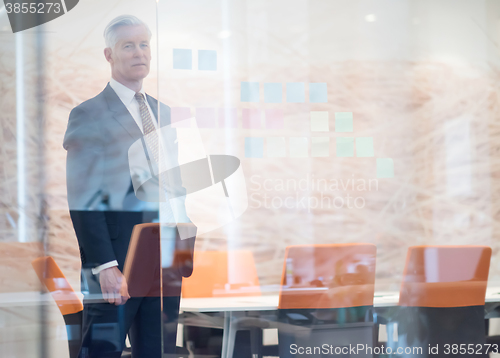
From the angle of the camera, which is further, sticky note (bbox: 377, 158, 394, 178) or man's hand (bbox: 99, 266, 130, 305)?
sticky note (bbox: 377, 158, 394, 178)

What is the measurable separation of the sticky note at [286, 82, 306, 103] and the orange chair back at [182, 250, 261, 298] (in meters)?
0.85

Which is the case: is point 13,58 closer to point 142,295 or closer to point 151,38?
point 151,38

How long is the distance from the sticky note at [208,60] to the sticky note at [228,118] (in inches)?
9.1

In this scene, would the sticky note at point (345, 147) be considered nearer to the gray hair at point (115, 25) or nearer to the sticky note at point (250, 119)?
the sticky note at point (250, 119)

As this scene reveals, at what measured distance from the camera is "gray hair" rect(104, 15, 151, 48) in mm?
2533

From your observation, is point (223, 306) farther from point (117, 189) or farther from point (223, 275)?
point (117, 189)

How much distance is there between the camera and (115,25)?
2.54 m

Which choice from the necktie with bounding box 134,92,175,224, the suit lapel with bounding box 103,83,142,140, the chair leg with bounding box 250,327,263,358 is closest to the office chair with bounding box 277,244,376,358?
the chair leg with bounding box 250,327,263,358

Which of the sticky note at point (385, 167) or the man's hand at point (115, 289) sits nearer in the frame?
the man's hand at point (115, 289)

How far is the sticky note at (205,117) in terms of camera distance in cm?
249

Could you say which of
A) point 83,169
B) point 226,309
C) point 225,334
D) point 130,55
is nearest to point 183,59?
point 130,55

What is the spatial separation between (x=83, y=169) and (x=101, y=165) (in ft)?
0.32

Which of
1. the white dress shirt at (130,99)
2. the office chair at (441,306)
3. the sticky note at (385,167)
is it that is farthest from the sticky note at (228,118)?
the office chair at (441,306)

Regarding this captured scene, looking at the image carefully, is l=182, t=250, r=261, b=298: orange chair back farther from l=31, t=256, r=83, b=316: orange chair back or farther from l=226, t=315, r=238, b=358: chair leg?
l=31, t=256, r=83, b=316: orange chair back
